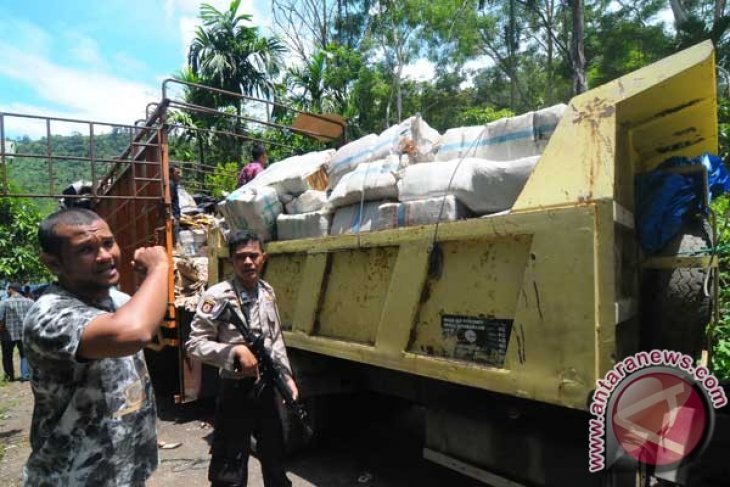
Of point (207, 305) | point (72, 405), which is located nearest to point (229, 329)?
point (207, 305)

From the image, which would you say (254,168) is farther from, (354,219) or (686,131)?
(686,131)

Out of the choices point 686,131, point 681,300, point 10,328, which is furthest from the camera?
point 10,328

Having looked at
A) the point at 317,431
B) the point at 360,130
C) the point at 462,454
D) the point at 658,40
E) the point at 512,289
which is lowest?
the point at 317,431

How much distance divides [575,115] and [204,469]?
11.2 feet

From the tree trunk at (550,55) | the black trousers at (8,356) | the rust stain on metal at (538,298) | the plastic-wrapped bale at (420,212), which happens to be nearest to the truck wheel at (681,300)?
the rust stain on metal at (538,298)

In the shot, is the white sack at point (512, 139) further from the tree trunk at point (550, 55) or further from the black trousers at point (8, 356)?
the tree trunk at point (550, 55)

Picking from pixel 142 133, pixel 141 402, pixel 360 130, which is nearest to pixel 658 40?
pixel 360 130

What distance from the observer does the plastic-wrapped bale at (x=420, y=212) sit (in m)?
2.33

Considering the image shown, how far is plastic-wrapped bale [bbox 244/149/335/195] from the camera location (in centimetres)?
343

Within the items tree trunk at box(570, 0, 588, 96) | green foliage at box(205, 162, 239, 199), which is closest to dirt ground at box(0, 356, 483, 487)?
green foliage at box(205, 162, 239, 199)

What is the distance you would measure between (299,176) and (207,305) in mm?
1204

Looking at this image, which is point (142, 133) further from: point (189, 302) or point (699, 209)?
point (699, 209)

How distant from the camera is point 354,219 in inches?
114

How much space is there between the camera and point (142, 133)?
5160 millimetres
